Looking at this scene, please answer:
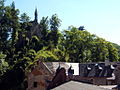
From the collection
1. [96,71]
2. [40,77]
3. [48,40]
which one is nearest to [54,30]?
[48,40]

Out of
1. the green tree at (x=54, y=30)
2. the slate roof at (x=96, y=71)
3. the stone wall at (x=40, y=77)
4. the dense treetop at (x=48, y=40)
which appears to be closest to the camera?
the stone wall at (x=40, y=77)

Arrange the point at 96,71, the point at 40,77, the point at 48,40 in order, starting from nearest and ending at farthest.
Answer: the point at 40,77 → the point at 96,71 → the point at 48,40

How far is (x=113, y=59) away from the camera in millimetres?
84000

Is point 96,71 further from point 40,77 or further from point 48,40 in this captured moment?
point 48,40

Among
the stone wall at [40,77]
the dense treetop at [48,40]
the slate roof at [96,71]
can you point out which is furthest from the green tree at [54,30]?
the stone wall at [40,77]

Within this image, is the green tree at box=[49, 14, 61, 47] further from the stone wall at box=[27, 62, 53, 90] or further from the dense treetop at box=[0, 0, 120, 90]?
the stone wall at box=[27, 62, 53, 90]

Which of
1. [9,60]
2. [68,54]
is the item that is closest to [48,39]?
[68,54]

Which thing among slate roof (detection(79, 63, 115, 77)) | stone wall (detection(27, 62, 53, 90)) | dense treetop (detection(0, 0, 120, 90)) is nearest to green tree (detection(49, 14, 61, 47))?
dense treetop (detection(0, 0, 120, 90))

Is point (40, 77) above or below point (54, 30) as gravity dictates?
below

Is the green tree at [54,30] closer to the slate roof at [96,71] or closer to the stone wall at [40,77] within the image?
the slate roof at [96,71]

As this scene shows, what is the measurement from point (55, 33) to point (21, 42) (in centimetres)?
1062

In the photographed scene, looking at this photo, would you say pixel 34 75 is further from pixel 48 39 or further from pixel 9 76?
pixel 48 39

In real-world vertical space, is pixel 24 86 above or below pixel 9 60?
below

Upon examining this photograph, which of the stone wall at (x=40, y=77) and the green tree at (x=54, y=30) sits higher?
the green tree at (x=54, y=30)
